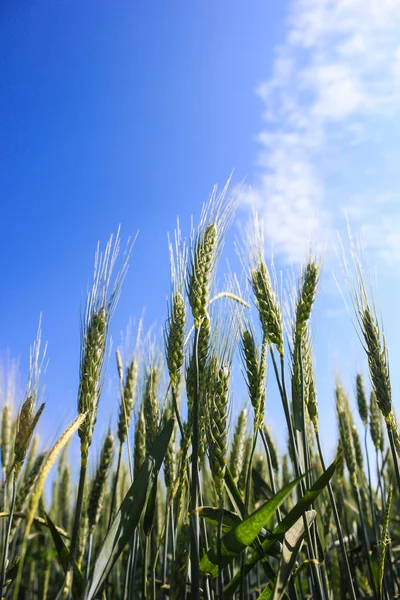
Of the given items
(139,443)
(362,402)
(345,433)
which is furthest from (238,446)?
(362,402)

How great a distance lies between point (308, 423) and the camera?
266cm

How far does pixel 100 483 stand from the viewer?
2902mm

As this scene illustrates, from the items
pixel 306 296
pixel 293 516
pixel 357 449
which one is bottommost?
pixel 293 516

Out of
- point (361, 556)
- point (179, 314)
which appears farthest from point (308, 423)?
point (361, 556)

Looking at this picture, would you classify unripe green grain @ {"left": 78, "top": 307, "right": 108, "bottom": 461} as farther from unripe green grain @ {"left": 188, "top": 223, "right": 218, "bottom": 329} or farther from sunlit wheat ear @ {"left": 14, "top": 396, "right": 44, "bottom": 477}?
unripe green grain @ {"left": 188, "top": 223, "right": 218, "bottom": 329}

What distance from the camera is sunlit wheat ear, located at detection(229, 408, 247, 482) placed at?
260cm

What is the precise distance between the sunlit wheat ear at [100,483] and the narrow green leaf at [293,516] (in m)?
1.37

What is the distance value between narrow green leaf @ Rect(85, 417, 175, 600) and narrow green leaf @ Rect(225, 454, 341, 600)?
0.38m

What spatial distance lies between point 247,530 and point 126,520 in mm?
412

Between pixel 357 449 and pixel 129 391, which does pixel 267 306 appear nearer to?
pixel 129 391

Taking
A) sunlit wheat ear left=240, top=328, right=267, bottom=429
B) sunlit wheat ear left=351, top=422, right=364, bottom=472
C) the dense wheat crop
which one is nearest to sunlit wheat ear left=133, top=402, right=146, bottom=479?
the dense wheat crop

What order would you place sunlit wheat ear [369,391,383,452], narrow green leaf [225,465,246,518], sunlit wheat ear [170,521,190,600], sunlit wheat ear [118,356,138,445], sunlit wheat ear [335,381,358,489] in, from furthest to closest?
sunlit wheat ear [369,391,383,452]
sunlit wheat ear [335,381,358,489]
sunlit wheat ear [118,356,138,445]
narrow green leaf [225,465,246,518]
sunlit wheat ear [170,521,190,600]

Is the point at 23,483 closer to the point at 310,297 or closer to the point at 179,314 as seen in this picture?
the point at 179,314

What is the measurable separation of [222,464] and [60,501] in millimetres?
3298
